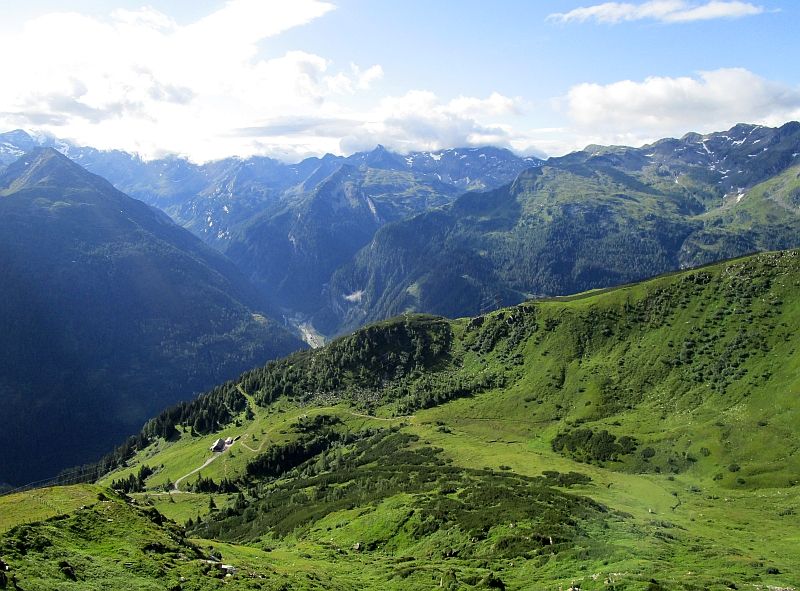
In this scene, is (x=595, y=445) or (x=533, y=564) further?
(x=595, y=445)

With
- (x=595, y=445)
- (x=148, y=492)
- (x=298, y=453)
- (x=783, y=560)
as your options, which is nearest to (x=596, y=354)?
(x=595, y=445)

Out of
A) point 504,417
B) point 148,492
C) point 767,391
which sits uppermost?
point 767,391

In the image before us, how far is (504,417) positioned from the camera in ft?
615

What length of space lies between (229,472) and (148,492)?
29.2 metres

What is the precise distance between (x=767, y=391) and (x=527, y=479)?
7681 centimetres

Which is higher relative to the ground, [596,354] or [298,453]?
[596,354]

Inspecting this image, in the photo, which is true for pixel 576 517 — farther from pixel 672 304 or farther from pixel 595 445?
pixel 672 304

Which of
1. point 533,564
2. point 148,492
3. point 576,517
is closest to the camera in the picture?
point 533,564

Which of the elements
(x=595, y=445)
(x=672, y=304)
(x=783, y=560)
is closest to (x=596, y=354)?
(x=672, y=304)

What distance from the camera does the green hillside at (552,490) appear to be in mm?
56438

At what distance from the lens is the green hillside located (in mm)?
56438

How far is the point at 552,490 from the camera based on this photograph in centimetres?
10512

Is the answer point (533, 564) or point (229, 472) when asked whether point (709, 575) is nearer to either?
point (533, 564)

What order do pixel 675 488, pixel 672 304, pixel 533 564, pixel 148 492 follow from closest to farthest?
pixel 533 564, pixel 675 488, pixel 148 492, pixel 672 304
